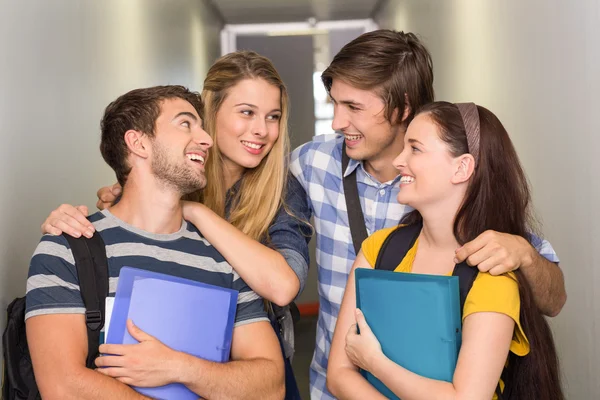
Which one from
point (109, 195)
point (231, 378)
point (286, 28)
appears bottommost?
point (231, 378)

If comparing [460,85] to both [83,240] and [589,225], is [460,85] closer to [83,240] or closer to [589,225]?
[589,225]

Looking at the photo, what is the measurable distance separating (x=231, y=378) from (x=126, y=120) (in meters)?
0.84

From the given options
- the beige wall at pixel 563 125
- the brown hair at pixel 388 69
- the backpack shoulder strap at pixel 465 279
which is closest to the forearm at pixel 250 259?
the backpack shoulder strap at pixel 465 279

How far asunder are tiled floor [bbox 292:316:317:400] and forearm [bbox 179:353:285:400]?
326 cm

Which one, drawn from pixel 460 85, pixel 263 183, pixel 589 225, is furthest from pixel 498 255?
pixel 460 85

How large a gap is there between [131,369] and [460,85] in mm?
3852

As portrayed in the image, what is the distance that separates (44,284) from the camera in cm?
183

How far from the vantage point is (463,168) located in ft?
5.97

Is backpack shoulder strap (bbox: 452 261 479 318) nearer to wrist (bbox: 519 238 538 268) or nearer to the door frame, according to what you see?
wrist (bbox: 519 238 538 268)

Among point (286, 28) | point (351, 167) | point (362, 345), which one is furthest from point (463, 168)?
point (286, 28)

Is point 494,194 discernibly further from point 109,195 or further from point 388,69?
point 109,195

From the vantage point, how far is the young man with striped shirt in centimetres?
179

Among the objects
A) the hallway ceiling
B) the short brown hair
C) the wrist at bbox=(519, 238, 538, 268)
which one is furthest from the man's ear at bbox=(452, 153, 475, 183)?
the hallway ceiling

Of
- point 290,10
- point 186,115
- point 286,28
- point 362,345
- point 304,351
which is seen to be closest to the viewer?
point 362,345
